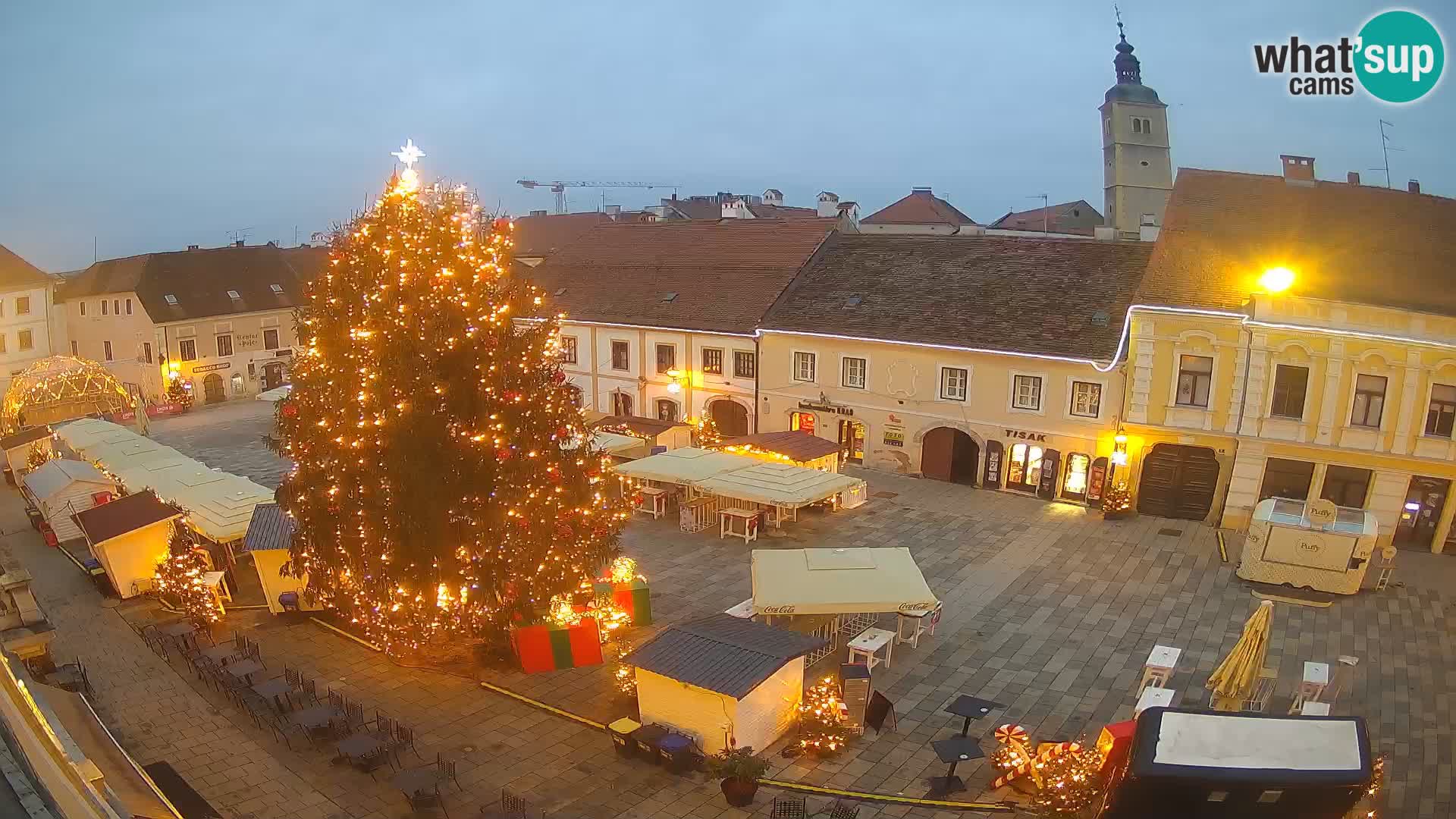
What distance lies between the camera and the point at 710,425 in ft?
101

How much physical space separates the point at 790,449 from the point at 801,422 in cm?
521

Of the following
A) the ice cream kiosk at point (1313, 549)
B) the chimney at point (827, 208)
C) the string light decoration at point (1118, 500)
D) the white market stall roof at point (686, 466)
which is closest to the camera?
the ice cream kiosk at point (1313, 549)

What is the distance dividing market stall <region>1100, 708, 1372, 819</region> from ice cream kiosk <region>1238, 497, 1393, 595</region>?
36.0 ft

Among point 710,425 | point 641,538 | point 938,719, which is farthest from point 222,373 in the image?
point 938,719

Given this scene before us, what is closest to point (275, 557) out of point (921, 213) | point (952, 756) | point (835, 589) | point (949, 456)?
point (835, 589)

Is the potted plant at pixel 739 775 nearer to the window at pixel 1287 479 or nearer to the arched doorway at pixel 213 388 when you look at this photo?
the window at pixel 1287 479

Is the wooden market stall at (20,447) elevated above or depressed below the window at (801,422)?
below

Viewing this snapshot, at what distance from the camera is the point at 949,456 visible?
29.5m

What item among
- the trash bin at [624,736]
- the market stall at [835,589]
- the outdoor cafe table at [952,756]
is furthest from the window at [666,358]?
the outdoor cafe table at [952,756]

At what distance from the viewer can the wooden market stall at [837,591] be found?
634 inches

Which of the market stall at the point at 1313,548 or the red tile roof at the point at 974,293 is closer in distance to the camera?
the market stall at the point at 1313,548

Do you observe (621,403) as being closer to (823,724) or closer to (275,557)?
(275,557)

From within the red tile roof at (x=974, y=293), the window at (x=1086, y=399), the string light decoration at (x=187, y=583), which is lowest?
the string light decoration at (x=187, y=583)

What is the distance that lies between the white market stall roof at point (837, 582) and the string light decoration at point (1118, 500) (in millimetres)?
10229
